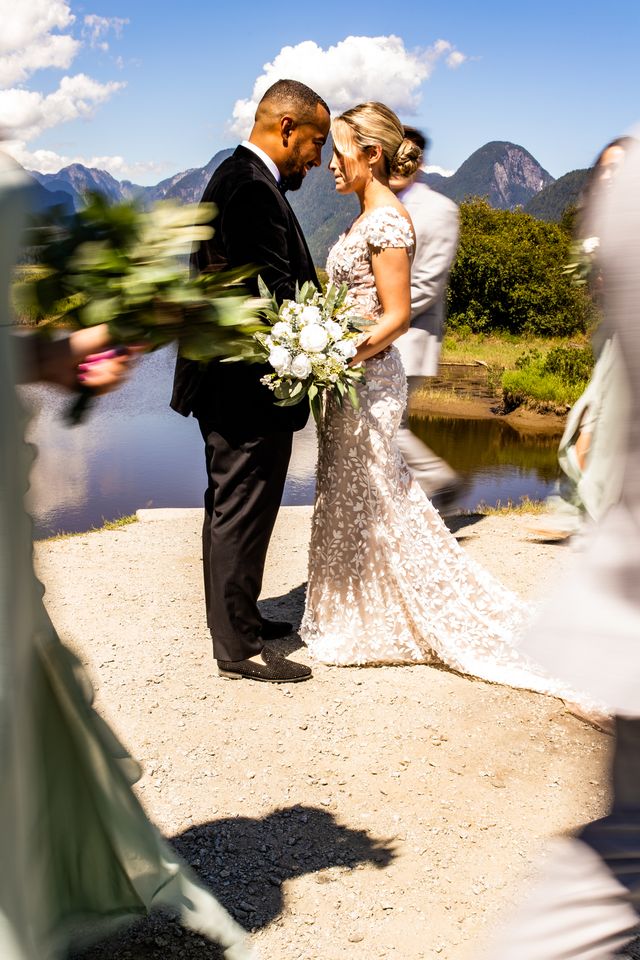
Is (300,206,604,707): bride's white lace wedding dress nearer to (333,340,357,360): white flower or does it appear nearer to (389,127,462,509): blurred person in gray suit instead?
(333,340,357,360): white flower

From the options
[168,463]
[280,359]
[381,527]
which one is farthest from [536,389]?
[280,359]

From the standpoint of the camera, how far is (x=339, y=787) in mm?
3492

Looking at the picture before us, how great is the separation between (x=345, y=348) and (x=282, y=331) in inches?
11.2

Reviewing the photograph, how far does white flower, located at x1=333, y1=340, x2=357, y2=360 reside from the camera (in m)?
3.98

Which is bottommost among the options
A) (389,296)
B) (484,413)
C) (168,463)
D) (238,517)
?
(168,463)

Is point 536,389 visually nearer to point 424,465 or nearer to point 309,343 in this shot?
point 424,465

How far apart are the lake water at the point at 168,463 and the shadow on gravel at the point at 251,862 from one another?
238 inches

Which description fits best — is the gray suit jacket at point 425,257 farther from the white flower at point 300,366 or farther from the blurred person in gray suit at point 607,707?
the blurred person in gray suit at point 607,707

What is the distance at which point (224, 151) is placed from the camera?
4.15 meters

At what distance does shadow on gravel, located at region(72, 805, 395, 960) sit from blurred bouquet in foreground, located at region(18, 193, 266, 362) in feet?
5.31

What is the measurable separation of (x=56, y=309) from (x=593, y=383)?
3426 millimetres

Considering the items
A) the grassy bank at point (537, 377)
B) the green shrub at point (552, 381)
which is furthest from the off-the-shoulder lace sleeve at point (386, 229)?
the green shrub at point (552, 381)

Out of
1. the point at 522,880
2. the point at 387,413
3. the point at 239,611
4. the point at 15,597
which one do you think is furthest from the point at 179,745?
the point at 15,597

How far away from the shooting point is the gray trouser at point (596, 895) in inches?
74.0
